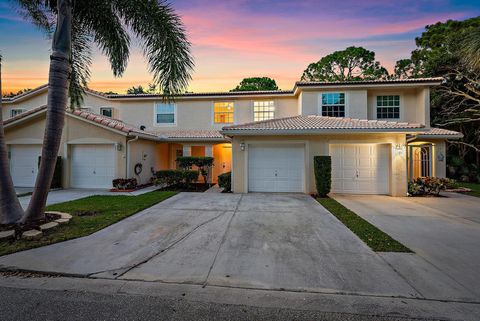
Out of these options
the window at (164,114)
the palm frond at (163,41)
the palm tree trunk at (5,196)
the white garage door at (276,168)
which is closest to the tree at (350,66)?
the window at (164,114)

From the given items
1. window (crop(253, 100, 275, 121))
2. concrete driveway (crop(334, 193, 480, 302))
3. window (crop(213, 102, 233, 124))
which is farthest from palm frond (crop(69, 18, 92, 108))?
window (crop(253, 100, 275, 121))

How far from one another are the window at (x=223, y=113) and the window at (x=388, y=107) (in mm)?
9530

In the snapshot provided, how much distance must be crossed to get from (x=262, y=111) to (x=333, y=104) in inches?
180

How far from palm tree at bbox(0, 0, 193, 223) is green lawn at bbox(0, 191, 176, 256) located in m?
0.87

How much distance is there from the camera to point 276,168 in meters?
10.6

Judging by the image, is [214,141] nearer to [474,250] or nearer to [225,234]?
[225,234]

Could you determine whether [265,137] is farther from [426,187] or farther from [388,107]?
[388,107]

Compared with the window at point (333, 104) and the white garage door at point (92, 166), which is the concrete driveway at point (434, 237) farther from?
the white garage door at point (92, 166)

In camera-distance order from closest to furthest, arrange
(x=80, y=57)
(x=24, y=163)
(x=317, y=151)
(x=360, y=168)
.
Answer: (x=80, y=57) < (x=317, y=151) < (x=360, y=168) < (x=24, y=163)

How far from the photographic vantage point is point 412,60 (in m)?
22.1

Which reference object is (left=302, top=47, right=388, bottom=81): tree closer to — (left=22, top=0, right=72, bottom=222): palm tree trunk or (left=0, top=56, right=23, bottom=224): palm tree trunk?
(left=22, top=0, right=72, bottom=222): palm tree trunk

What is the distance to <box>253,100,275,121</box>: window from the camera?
15.1 m

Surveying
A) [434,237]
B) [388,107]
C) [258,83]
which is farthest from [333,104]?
[258,83]

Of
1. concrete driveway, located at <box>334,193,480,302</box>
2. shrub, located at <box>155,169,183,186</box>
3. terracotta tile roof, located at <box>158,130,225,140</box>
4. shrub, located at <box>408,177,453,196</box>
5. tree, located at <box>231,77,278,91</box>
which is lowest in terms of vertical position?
concrete driveway, located at <box>334,193,480,302</box>
